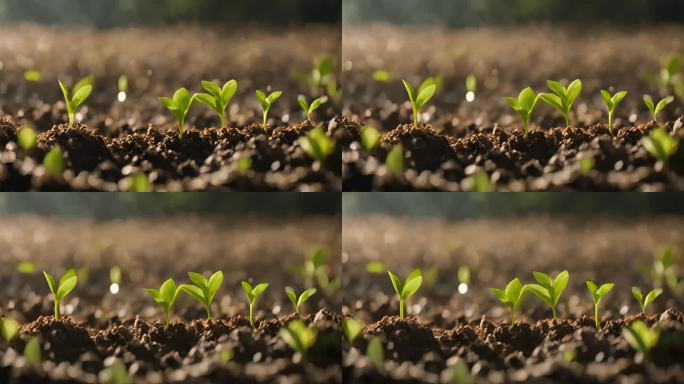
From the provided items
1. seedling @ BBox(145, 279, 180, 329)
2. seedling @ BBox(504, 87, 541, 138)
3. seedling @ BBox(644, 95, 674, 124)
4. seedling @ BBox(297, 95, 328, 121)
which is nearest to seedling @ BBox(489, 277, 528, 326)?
seedling @ BBox(504, 87, 541, 138)

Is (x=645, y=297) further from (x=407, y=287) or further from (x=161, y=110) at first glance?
(x=161, y=110)

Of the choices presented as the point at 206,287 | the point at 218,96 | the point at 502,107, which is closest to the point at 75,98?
the point at 218,96

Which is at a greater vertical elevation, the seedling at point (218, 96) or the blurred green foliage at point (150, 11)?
the blurred green foliage at point (150, 11)

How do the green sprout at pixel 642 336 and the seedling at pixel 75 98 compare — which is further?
the seedling at pixel 75 98

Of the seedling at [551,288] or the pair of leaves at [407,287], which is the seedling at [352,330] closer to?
the pair of leaves at [407,287]

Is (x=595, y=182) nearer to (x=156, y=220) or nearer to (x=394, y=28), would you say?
(x=394, y=28)

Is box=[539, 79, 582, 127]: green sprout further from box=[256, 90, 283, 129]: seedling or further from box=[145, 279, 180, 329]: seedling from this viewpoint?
box=[145, 279, 180, 329]: seedling

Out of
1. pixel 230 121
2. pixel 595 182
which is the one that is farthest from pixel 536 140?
pixel 230 121

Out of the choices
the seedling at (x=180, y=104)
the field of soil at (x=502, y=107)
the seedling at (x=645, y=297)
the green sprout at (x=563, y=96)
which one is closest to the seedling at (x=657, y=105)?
the field of soil at (x=502, y=107)
